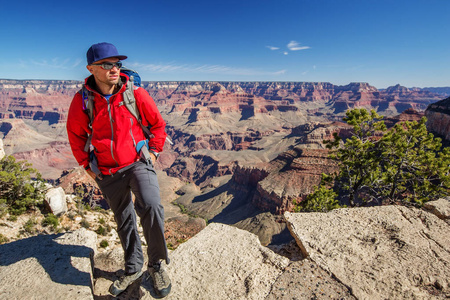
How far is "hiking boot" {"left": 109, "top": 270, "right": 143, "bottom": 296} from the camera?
344 cm

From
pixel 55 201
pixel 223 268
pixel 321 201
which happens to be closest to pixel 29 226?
pixel 55 201

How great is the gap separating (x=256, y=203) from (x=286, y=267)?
143ft

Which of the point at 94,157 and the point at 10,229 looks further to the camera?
the point at 10,229

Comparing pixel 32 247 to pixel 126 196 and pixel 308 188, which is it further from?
pixel 308 188

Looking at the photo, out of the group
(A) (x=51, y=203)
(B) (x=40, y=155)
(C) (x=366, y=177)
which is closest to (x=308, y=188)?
(C) (x=366, y=177)

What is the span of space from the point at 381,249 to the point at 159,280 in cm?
389

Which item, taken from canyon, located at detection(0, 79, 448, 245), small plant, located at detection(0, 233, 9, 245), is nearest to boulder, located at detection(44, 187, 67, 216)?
small plant, located at detection(0, 233, 9, 245)

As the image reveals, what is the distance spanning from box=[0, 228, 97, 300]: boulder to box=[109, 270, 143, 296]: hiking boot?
0.33m

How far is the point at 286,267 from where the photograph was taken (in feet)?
12.9

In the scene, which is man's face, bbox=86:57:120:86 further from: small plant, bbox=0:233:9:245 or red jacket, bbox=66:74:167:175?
small plant, bbox=0:233:9:245

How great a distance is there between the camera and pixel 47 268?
3723mm

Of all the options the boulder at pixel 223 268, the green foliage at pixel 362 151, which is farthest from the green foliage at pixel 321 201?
A: the boulder at pixel 223 268

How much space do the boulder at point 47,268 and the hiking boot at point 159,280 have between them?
85cm

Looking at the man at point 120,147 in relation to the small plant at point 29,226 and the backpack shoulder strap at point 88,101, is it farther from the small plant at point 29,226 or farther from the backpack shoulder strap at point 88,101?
the small plant at point 29,226
